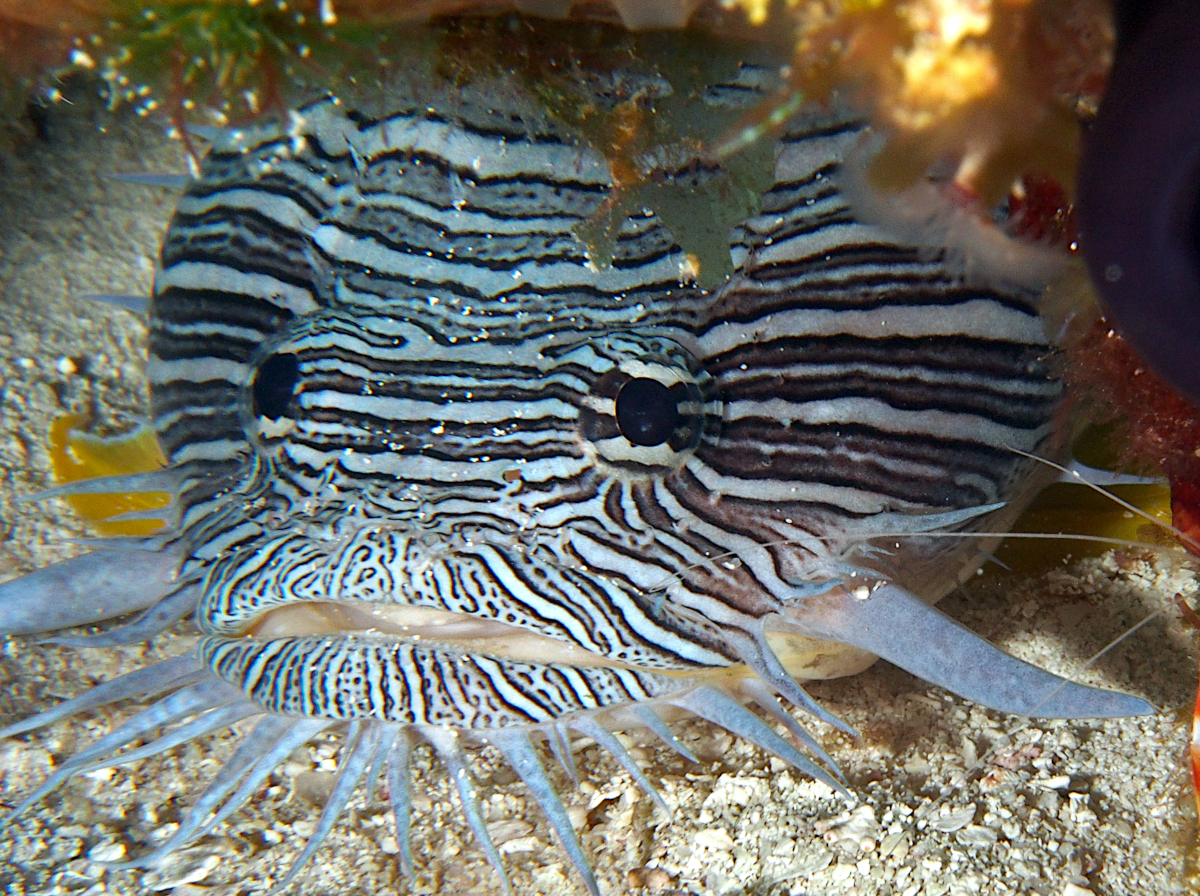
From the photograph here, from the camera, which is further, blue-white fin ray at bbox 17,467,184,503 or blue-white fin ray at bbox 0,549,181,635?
blue-white fin ray at bbox 17,467,184,503

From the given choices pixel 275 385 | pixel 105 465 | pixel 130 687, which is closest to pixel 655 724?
pixel 275 385

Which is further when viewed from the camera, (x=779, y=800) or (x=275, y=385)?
(x=779, y=800)

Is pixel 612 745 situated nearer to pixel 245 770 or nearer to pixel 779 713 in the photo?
pixel 779 713

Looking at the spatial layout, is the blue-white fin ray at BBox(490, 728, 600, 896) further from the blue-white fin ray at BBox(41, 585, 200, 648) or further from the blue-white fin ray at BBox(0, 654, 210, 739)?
the blue-white fin ray at BBox(41, 585, 200, 648)

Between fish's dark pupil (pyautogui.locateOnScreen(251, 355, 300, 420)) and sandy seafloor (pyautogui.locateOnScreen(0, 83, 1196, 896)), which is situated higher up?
fish's dark pupil (pyautogui.locateOnScreen(251, 355, 300, 420))

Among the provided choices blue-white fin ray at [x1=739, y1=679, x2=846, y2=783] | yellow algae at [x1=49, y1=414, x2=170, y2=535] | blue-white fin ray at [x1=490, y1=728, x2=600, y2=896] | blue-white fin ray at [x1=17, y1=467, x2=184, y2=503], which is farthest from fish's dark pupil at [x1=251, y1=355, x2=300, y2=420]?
blue-white fin ray at [x1=739, y1=679, x2=846, y2=783]

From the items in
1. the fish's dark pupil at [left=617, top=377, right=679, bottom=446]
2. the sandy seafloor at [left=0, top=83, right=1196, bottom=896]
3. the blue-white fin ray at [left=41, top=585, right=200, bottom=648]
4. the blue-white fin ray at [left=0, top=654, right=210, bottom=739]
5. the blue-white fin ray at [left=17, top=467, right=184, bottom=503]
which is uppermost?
the fish's dark pupil at [left=617, top=377, right=679, bottom=446]
